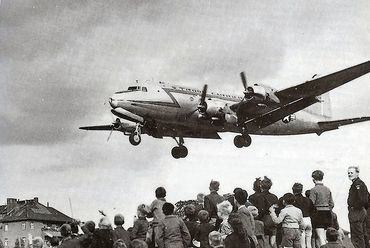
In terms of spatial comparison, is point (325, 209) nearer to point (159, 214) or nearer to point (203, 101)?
point (159, 214)

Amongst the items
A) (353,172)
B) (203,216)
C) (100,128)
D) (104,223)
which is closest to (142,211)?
(203,216)

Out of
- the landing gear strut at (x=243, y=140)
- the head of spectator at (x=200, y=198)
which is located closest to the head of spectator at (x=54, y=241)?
the head of spectator at (x=200, y=198)

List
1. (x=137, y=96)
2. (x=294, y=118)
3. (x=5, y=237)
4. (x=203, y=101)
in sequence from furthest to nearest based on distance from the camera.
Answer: (x=5, y=237) < (x=294, y=118) < (x=203, y=101) < (x=137, y=96)

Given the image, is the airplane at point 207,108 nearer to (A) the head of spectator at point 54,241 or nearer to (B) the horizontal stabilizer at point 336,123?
(B) the horizontal stabilizer at point 336,123

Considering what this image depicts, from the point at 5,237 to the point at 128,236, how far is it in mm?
82849

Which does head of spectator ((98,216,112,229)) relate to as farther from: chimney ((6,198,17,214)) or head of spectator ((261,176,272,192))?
chimney ((6,198,17,214))

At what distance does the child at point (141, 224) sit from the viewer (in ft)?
32.7

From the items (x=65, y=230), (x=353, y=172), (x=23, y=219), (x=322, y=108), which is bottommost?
(x=65, y=230)

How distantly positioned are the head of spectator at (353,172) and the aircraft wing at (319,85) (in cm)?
1328

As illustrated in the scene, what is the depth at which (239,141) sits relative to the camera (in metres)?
28.6

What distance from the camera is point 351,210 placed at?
1175 centimetres

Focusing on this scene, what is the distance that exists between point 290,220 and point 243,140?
17.5 m

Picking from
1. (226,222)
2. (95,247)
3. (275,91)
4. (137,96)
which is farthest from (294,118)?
(95,247)

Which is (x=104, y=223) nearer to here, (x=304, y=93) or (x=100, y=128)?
(x=304, y=93)
